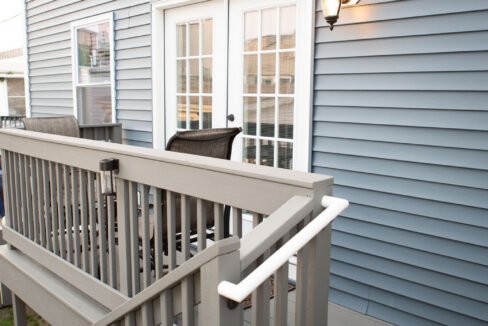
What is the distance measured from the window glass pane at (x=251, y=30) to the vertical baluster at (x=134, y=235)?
6.53 feet

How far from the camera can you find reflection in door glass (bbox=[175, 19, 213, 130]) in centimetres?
421

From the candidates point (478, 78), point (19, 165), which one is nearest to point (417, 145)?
point (478, 78)

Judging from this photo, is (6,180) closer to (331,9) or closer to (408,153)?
(331,9)

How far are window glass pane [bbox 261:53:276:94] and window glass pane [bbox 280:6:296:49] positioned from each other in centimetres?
15

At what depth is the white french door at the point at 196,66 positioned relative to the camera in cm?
405

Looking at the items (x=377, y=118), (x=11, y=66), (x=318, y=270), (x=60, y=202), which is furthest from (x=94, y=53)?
(x=11, y=66)

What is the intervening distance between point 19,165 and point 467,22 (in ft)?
9.17

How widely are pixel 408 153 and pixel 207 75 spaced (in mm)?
2055

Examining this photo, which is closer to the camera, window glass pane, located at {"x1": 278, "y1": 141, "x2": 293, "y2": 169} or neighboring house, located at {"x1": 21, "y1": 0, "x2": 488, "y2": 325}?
neighboring house, located at {"x1": 21, "y1": 0, "x2": 488, "y2": 325}

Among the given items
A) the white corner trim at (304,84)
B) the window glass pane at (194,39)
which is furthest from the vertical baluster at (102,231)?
the window glass pane at (194,39)

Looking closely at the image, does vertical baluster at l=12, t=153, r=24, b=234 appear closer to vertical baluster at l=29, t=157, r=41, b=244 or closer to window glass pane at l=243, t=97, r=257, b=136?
vertical baluster at l=29, t=157, r=41, b=244

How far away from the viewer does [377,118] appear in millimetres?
2938

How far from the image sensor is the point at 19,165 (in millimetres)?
3031

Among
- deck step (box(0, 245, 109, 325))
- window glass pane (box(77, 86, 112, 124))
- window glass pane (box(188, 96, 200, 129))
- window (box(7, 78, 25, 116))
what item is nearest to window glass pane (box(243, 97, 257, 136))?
window glass pane (box(188, 96, 200, 129))
